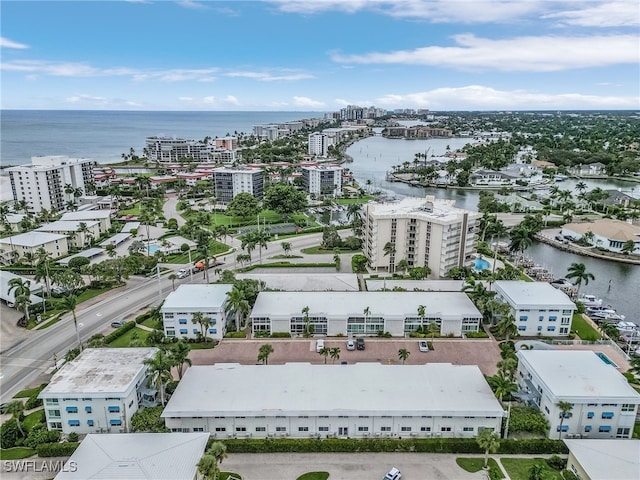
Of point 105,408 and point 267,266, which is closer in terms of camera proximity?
point 105,408

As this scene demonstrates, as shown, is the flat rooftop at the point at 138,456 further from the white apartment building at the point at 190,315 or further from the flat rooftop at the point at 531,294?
the flat rooftop at the point at 531,294

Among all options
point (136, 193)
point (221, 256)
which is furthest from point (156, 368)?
point (136, 193)

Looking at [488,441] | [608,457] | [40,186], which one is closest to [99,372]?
[488,441]

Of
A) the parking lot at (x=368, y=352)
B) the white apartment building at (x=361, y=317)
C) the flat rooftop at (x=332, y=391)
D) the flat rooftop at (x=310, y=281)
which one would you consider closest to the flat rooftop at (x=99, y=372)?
the flat rooftop at (x=332, y=391)

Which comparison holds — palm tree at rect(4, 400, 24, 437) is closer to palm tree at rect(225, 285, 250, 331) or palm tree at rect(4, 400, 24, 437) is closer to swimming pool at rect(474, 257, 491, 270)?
palm tree at rect(225, 285, 250, 331)

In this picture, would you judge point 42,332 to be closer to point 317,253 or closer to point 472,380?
point 317,253

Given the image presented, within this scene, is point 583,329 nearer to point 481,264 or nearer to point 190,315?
point 481,264
